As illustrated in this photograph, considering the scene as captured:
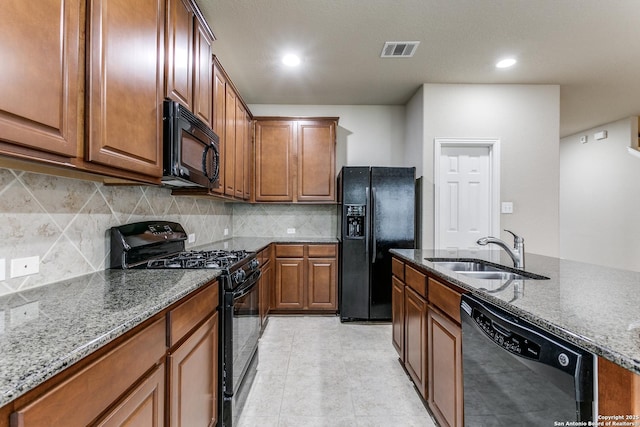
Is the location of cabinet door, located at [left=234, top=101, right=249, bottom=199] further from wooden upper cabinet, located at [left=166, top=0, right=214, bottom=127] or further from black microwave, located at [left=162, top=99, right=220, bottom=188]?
black microwave, located at [left=162, top=99, right=220, bottom=188]

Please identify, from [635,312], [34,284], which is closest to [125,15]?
[34,284]

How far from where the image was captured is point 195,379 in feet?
4.45

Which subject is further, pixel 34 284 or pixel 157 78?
pixel 157 78

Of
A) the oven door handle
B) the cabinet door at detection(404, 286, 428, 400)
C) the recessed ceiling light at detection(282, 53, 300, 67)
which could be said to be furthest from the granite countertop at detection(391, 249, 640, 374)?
the recessed ceiling light at detection(282, 53, 300, 67)

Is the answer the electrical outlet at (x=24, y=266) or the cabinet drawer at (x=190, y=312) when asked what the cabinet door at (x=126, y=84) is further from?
the cabinet drawer at (x=190, y=312)

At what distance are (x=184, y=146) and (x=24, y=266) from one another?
0.86 metres

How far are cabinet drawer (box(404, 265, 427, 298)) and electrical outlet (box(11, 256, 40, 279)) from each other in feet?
6.30

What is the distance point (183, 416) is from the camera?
123 cm

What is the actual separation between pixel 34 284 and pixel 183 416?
0.83 metres

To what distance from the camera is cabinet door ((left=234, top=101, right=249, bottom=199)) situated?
3.15 m

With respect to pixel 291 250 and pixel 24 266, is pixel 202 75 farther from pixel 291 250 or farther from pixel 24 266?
pixel 291 250

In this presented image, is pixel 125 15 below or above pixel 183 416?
above

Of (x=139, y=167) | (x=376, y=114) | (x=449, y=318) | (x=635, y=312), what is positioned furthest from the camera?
(x=376, y=114)

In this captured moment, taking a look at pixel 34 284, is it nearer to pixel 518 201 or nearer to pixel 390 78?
pixel 390 78
